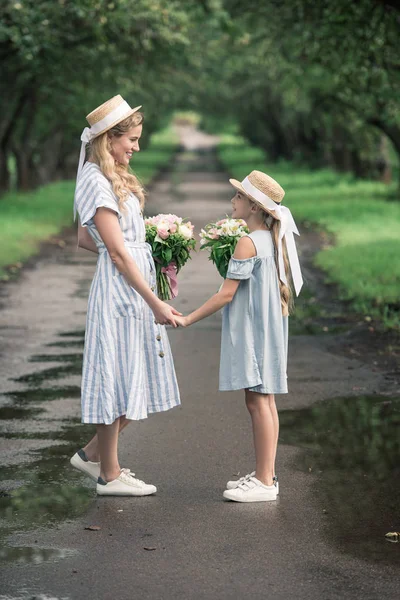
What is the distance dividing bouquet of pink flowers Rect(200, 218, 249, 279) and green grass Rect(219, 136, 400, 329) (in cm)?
543

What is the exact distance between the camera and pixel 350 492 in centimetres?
592

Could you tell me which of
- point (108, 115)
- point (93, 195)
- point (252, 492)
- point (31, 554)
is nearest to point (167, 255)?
point (93, 195)

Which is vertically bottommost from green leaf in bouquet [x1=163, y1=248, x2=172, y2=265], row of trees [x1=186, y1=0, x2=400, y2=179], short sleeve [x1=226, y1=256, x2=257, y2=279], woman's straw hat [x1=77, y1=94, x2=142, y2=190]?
short sleeve [x1=226, y1=256, x2=257, y2=279]

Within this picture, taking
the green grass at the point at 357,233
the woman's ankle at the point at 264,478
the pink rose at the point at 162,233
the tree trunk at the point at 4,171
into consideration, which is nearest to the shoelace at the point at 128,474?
the woman's ankle at the point at 264,478

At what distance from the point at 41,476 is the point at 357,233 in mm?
15714

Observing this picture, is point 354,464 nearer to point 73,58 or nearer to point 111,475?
point 111,475

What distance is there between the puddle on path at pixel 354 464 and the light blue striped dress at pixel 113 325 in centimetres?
109

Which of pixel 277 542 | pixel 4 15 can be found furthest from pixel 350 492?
pixel 4 15

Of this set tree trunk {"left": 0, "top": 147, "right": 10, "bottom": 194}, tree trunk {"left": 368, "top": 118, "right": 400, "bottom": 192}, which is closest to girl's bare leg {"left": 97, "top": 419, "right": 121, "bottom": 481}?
tree trunk {"left": 368, "top": 118, "right": 400, "bottom": 192}

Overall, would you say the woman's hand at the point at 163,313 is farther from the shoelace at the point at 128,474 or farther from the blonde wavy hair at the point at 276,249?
the shoelace at the point at 128,474

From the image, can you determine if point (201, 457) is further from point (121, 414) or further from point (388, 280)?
point (388, 280)

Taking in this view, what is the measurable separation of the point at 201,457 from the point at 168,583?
2.16m

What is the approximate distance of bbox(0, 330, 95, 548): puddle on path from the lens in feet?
17.7

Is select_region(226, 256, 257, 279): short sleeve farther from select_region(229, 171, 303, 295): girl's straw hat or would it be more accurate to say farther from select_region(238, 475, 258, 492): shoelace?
select_region(238, 475, 258, 492): shoelace
